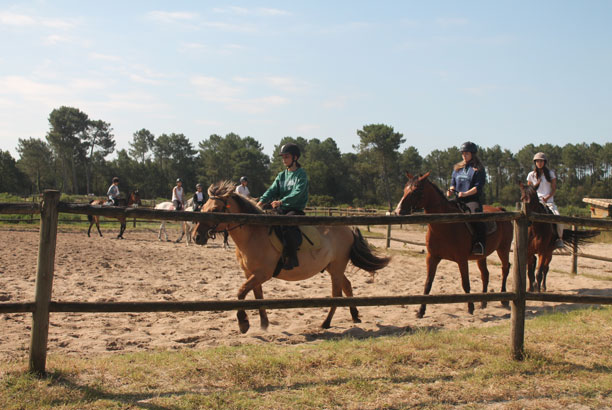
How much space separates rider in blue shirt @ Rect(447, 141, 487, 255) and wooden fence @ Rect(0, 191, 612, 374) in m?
2.27

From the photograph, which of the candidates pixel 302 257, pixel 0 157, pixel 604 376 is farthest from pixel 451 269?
pixel 0 157

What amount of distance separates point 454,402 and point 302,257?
2892 mm

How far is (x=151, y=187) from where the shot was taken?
259 feet

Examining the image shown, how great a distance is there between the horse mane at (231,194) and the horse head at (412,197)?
2.32 m

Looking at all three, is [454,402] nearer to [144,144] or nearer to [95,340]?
[95,340]

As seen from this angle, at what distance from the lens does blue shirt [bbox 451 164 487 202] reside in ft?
23.7

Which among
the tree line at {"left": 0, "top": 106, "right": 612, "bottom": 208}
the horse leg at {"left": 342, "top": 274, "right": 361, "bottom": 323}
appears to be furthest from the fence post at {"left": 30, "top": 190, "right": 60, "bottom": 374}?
the tree line at {"left": 0, "top": 106, "right": 612, "bottom": 208}

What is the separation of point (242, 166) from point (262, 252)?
78.9 metres

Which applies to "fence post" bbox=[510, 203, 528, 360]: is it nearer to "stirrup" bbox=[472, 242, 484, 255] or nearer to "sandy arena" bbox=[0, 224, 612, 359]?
"sandy arena" bbox=[0, 224, 612, 359]

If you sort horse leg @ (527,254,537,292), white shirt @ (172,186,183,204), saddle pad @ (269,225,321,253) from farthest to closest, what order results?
white shirt @ (172,186,183,204) → horse leg @ (527,254,537,292) → saddle pad @ (269,225,321,253)

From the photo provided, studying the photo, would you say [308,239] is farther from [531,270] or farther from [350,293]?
[531,270]

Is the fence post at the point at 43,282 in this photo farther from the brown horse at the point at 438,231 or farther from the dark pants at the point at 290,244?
the brown horse at the point at 438,231

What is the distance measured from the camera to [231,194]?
5574mm

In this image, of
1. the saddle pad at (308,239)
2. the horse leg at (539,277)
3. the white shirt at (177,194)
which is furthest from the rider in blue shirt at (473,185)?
the white shirt at (177,194)
